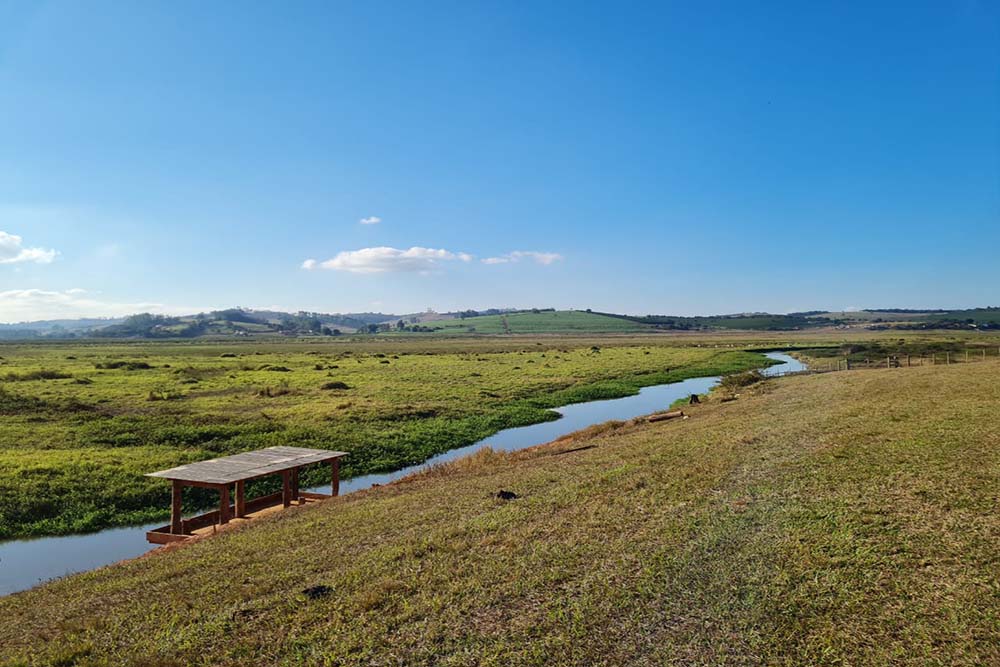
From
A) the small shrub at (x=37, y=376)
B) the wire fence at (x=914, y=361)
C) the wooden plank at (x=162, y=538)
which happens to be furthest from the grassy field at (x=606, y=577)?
the small shrub at (x=37, y=376)

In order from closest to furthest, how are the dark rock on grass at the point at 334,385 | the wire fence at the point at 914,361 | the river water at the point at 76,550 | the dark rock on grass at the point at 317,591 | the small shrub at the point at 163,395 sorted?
the dark rock on grass at the point at 317,591 → the river water at the point at 76,550 → the small shrub at the point at 163,395 → the wire fence at the point at 914,361 → the dark rock on grass at the point at 334,385

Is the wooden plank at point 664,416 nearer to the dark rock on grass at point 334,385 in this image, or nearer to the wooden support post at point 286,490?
the wooden support post at point 286,490

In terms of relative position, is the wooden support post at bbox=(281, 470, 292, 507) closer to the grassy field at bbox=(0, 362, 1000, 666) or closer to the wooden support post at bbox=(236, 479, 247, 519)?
the wooden support post at bbox=(236, 479, 247, 519)

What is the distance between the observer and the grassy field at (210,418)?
25609 millimetres

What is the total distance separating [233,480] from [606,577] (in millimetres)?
13142

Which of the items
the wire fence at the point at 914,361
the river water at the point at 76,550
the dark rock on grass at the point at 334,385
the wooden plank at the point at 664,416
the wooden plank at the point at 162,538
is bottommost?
the river water at the point at 76,550

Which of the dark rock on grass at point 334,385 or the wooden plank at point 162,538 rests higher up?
the dark rock on grass at point 334,385

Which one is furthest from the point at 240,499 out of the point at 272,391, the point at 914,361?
the point at 914,361

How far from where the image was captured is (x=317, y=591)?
37.7 ft

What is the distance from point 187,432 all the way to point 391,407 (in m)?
14.4

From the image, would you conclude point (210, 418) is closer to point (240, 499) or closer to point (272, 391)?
point (272, 391)

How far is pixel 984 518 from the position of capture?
12.0m

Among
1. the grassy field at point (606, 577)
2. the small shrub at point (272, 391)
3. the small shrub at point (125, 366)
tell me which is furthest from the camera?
the small shrub at point (125, 366)

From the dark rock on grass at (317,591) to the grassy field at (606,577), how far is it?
114 mm
